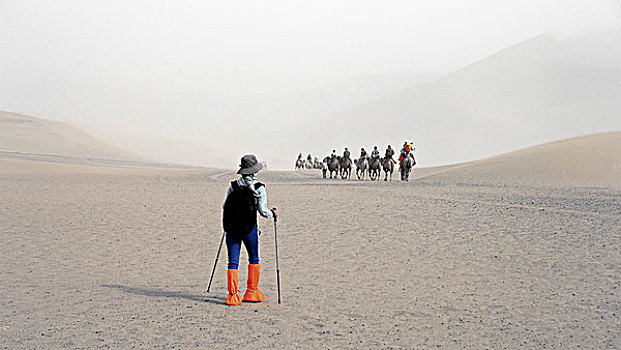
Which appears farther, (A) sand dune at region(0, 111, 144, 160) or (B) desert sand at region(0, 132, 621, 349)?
(A) sand dune at region(0, 111, 144, 160)

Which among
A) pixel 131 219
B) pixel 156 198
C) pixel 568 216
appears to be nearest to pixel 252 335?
pixel 131 219

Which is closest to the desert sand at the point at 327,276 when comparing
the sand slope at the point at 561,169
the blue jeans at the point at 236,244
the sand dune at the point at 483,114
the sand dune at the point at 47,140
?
the blue jeans at the point at 236,244

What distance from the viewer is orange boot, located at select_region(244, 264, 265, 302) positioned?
887 centimetres

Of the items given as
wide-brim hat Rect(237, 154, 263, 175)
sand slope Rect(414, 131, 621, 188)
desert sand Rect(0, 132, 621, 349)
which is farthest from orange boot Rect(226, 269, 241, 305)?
sand slope Rect(414, 131, 621, 188)

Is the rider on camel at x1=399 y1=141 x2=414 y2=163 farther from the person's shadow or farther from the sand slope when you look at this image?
the person's shadow

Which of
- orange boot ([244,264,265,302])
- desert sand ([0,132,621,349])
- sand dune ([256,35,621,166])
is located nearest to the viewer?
desert sand ([0,132,621,349])

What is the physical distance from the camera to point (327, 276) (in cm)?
1080

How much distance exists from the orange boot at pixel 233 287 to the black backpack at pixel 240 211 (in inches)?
19.5

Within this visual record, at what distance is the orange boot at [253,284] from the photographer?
8867 millimetres

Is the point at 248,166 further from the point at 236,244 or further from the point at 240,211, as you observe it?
the point at 236,244

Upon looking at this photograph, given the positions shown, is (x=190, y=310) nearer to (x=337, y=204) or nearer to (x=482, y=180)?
(x=337, y=204)

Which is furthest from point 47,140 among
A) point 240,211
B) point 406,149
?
point 240,211

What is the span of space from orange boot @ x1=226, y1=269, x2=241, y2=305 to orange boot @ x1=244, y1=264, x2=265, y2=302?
177mm

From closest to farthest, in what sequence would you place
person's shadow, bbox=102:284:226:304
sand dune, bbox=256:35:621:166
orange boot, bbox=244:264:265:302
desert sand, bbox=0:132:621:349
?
desert sand, bbox=0:132:621:349
orange boot, bbox=244:264:265:302
person's shadow, bbox=102:284:226:304
sand dune, bbox=256:35:621:166
